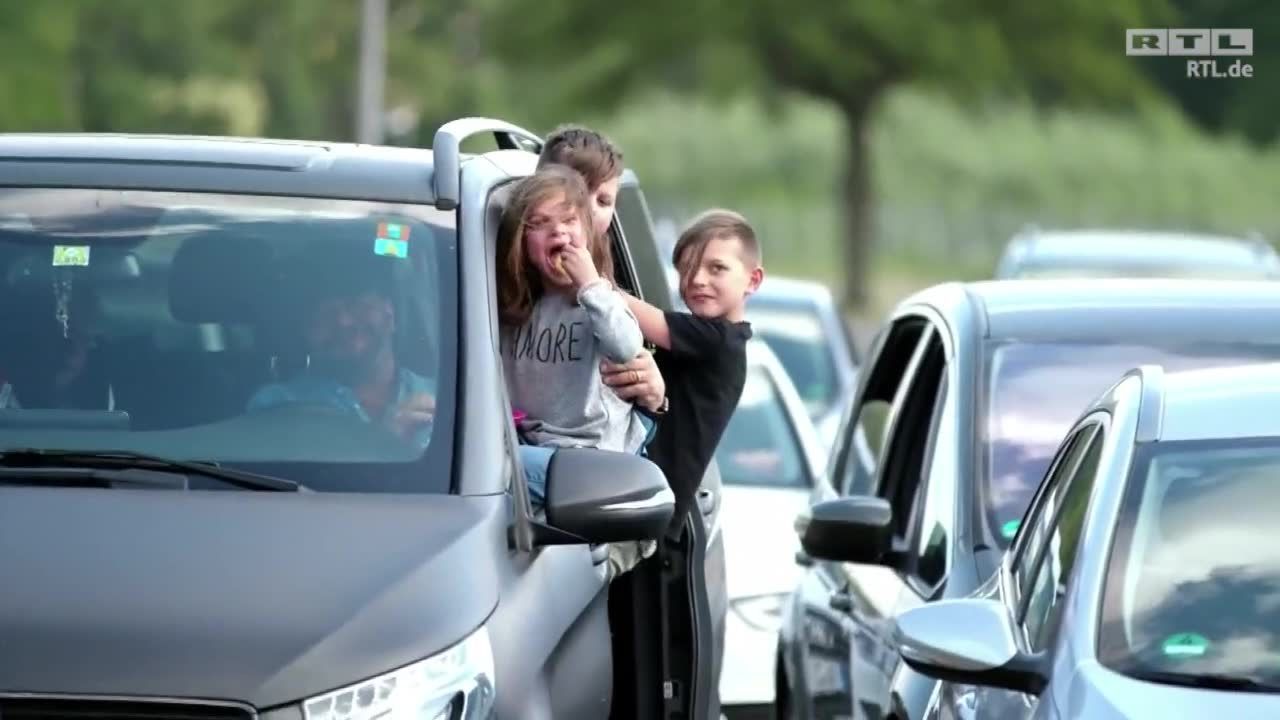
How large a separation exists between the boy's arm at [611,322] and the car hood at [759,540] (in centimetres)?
416

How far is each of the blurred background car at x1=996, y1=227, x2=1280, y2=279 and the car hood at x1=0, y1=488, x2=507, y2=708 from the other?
41.5 ft

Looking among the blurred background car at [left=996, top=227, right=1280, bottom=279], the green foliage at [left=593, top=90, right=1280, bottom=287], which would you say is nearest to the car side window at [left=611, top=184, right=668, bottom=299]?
the blurred background car at [left=996, top=227, right=1280, bottom=279]

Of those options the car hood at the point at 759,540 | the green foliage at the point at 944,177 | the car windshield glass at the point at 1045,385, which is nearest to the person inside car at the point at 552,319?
the car windshield glass at the point at 1045,385

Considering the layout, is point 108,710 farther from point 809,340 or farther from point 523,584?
point 809,340

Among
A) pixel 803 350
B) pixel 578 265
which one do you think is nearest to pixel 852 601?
pixel 578 265

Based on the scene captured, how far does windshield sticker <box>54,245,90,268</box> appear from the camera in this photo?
586 cm

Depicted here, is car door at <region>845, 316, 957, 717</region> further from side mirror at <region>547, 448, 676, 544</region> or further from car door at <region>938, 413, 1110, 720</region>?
side mirror at <region>547, 448, 676, 544</region>

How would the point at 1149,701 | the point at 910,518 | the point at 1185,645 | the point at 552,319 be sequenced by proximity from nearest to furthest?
the point at 1149,701
the point at 1185,645
the point at 552,319
the point at 910,518

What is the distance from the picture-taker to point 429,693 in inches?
188

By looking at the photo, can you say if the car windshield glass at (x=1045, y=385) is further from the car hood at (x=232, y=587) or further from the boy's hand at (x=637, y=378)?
the car hood at (x=232, y=587)

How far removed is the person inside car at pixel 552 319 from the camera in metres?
5.93

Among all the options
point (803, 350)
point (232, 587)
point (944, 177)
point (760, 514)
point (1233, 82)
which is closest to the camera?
point (232, 587)

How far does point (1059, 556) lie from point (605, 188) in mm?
1682

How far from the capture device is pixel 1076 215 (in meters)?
67.6
